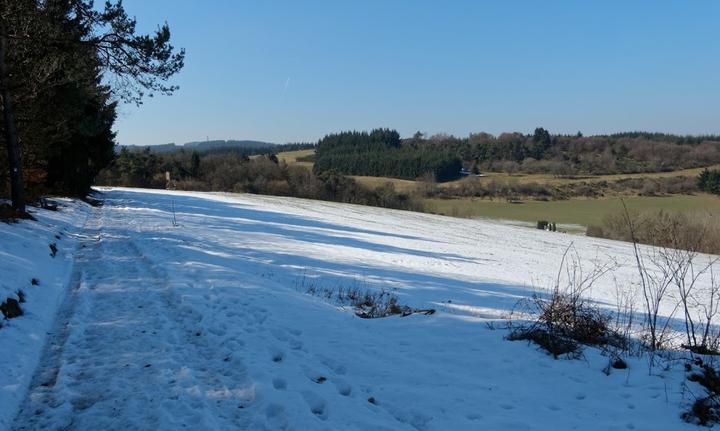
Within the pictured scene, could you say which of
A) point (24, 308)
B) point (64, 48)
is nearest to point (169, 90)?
point (64, 48)

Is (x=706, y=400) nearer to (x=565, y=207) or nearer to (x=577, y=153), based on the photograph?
(x=565, y=207)

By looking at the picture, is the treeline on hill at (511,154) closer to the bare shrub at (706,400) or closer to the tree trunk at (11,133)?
the tree trunk at (11,133)

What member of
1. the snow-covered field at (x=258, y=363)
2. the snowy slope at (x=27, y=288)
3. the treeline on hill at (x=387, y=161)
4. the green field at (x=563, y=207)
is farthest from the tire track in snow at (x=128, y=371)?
the treeline on hill at (x=387, y=161)

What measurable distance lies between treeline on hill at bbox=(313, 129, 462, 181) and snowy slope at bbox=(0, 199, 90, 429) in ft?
297

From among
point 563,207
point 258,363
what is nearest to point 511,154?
point 563,207

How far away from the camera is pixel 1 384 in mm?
4641

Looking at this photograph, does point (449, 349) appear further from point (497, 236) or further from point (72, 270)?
point (497, 236)

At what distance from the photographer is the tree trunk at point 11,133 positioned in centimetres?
1252

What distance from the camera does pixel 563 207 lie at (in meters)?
84.7

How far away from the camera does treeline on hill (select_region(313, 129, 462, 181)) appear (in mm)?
115625

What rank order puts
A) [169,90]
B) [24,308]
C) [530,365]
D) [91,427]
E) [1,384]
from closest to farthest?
[91,427] < [1,384] < [530,365] < [24,308] < [169,90]

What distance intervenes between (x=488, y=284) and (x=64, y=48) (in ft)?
50.4

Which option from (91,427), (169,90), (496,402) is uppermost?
(169,90)

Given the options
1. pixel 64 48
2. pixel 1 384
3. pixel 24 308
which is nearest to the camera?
pixel 1 384
